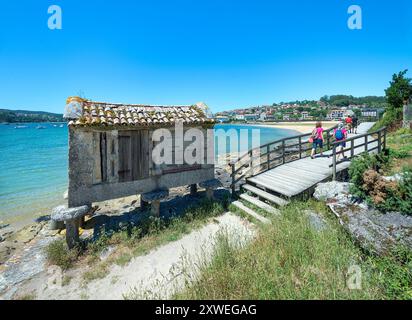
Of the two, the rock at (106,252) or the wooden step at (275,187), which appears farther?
the wooden step at (275,187)

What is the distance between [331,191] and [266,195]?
7.45 ft

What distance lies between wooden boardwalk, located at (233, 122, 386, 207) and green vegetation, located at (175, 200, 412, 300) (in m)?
2.94

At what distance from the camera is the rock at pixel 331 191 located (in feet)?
21.9

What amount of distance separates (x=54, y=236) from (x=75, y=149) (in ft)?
14.5

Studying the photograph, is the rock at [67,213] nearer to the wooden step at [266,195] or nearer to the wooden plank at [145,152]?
the wooden plank at [145,152]

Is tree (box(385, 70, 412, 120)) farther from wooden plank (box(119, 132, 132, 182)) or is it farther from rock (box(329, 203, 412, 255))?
wooden plank (box(119, 132, 132, 182))

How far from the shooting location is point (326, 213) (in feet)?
21.9

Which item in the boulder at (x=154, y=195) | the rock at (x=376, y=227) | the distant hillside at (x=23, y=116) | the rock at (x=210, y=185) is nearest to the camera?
the rock at (x=376, y=227)

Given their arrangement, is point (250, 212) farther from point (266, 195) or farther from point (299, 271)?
point (299, 271)

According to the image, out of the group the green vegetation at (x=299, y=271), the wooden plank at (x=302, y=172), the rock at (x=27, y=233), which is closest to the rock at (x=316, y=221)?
the green vegetation at (x=299, y=271)

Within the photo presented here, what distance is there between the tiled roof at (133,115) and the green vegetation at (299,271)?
511 centimetres

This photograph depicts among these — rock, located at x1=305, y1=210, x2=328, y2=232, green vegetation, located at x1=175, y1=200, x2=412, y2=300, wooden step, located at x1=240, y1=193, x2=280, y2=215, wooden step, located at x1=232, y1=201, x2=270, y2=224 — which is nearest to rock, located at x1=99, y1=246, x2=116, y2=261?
green vegetation, located at x1=175, y1=200, x2=412, y2=300

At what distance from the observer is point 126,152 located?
8266 mm

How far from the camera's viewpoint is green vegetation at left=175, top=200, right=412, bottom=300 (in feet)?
11.6
